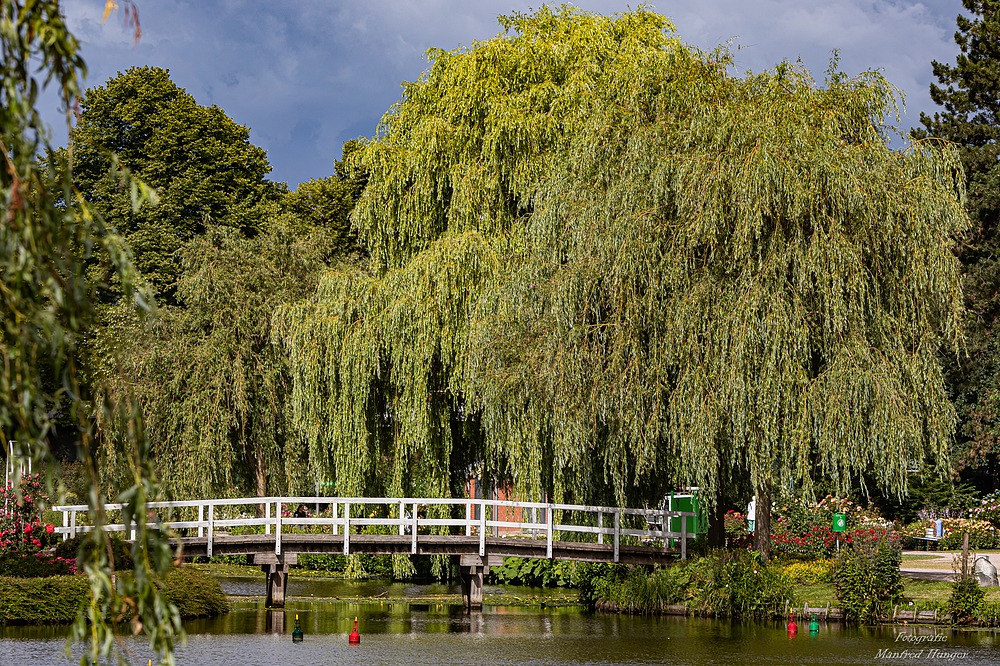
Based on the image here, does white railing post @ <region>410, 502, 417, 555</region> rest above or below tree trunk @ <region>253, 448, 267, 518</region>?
below

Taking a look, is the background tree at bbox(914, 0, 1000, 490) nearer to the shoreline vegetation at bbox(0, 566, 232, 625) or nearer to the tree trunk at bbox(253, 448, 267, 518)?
the tree trunk at bbox(253, 448, 267, 518)

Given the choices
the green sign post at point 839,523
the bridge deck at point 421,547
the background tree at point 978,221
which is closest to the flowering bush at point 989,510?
the background tree at point 978,221

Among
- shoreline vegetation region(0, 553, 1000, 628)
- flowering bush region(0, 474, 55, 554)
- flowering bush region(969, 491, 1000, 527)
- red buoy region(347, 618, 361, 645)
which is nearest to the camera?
red buoy region(347, 618, 361, 645)

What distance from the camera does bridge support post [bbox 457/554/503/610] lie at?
1080 inches

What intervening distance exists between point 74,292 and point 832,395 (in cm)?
1827

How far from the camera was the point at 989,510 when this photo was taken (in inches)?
1617

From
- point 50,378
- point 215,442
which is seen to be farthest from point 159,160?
point 215,442

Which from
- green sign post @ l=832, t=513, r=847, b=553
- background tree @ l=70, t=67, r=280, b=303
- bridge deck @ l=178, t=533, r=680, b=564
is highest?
background tree @ l=70, t=67, r=280, b=303

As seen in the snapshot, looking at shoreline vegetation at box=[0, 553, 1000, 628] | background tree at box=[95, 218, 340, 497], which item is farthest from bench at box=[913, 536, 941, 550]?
background tree at box=[95, 218, 340, 497]

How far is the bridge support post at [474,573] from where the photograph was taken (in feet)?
90.0

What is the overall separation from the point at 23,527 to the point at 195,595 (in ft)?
14.9

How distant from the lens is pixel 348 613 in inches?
1086

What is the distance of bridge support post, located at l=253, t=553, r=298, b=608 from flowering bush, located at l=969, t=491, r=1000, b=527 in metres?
23.2

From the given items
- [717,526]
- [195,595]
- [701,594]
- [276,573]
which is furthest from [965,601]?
[195,595]
